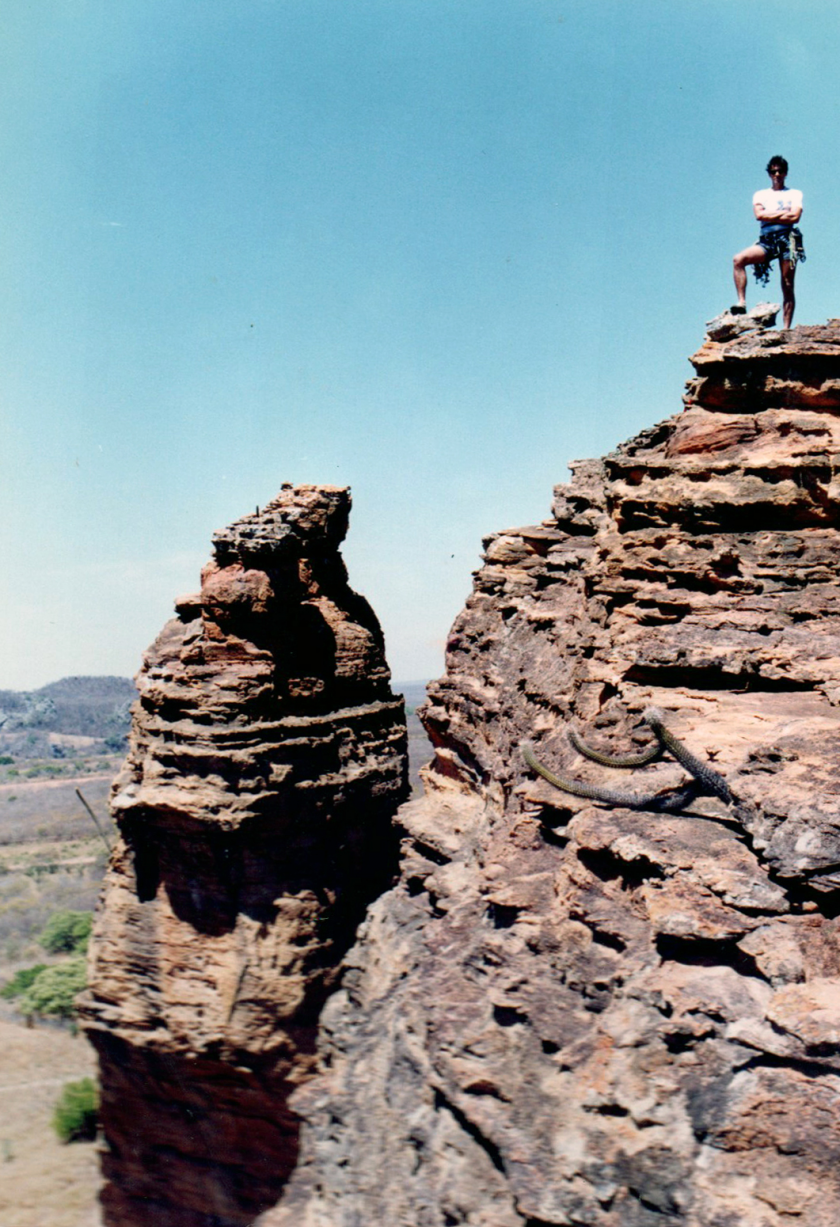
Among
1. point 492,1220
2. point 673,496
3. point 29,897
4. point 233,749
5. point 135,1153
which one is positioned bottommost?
point 29,897

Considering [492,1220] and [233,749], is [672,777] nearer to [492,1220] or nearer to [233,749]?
[492,1220]

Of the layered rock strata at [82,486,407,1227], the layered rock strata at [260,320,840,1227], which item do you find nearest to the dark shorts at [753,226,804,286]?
the layered rock strata at [260,320,840,1227]

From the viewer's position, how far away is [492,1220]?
261 inches

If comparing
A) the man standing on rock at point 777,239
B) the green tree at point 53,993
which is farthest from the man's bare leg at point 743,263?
the green tree at point 53,993

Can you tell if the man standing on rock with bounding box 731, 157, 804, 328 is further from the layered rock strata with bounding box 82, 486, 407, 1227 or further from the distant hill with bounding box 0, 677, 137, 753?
the distant hill with bounding box 0, 677, 137, 753

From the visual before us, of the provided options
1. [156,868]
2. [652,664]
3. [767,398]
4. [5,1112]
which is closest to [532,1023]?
[652,664]

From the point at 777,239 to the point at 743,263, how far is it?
48 cm

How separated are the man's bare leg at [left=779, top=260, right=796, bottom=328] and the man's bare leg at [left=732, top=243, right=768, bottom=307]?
0.28 metres

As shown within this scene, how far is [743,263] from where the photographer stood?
10625 mm

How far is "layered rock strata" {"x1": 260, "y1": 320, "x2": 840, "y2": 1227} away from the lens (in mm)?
5715

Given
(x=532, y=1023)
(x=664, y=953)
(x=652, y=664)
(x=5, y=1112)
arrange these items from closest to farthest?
(x=664, y=953) < (x=532, y=1023) < (x=652, y=664) < (x=5, y=1112)

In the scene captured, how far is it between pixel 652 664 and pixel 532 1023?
145 inches

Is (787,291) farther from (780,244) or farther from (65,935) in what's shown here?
(65,935)

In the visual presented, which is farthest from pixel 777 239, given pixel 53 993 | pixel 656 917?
pixel 53 993
